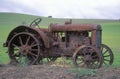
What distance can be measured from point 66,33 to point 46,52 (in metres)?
0.91

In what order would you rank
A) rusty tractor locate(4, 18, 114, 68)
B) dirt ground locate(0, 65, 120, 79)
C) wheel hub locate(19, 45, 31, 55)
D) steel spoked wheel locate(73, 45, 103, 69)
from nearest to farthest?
dirt ground locate(0, 65, 120, 79) < steel spoked wheel locate(73, 45, 103, 69) < rusty tractor locate(4, 18, 114, 68) < wheel hub locate(19, 45, 31, 55)

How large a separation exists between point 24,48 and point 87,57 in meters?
2.09

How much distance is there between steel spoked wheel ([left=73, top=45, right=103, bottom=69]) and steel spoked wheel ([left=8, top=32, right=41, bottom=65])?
124 cm

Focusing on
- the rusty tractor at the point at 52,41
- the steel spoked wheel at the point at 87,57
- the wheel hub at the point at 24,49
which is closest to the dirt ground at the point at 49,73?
the steel spoked wheel at the point at 87,57

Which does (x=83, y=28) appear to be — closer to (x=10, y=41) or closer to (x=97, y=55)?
(x=97, y=55)

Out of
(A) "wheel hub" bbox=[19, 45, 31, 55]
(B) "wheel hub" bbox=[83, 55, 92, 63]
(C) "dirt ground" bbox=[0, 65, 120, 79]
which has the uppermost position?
(A) "wheel hub" bbox=[19, 45, 31, 55]

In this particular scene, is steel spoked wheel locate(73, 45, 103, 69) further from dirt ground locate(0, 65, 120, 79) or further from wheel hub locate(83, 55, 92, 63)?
dirt ground locate(0, 65, 120, 79)

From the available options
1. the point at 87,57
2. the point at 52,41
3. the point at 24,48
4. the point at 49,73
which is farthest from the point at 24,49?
the point at 49,73

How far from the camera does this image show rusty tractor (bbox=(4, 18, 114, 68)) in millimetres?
11133

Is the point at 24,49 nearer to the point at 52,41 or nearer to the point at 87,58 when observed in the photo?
the point at 52,41

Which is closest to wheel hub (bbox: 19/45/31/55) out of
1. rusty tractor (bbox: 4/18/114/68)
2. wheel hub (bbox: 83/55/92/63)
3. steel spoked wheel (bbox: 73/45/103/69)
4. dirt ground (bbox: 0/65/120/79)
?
rusty tractor (bbox: 4/18/114/68)

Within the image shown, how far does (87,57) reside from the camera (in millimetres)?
10656

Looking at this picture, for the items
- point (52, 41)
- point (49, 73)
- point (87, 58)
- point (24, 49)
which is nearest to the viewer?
point (49, 73)

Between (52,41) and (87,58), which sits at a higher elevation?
(52,41)
